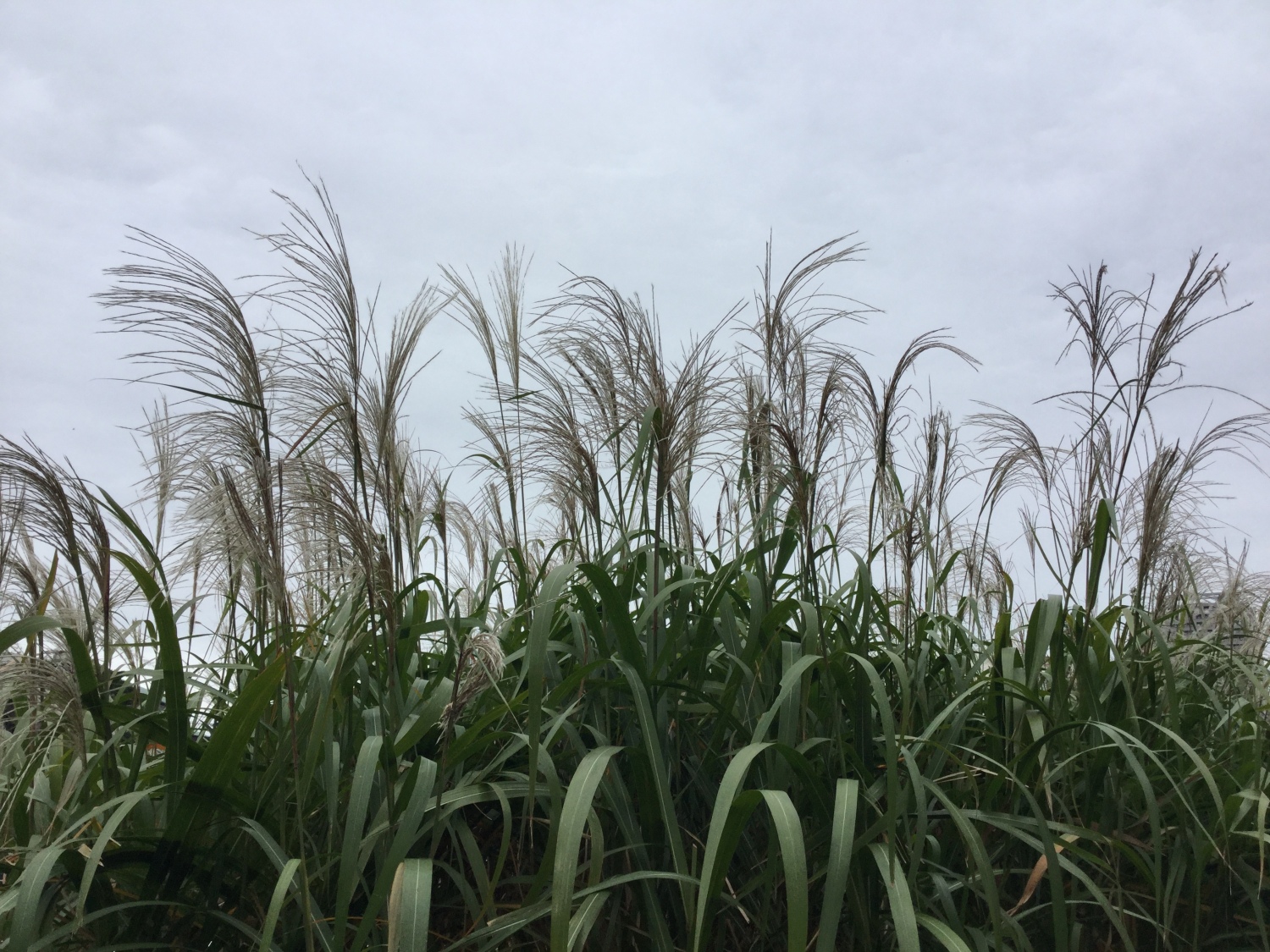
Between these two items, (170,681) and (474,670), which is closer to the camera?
(474,670)

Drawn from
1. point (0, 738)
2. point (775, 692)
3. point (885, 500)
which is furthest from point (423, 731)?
point (885, 500)

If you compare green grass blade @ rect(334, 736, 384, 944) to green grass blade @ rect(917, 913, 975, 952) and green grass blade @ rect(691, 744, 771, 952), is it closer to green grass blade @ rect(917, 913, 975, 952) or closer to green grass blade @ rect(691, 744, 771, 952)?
green grass blade @ rect(691, 744, 771, 952)

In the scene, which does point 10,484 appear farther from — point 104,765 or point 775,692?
point 775,692

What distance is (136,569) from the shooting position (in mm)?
2000

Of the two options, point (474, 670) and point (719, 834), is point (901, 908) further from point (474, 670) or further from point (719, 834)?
point (474, 670)

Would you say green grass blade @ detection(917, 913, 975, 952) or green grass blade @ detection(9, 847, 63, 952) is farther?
green grass blade @ detection(917, 913, 975, 952)

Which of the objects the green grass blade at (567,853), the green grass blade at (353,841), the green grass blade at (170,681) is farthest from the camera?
the green grass blade at (170,681)

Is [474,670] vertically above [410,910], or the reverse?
[474,670]

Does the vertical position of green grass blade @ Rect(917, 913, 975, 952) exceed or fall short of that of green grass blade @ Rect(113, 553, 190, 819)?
it falls short

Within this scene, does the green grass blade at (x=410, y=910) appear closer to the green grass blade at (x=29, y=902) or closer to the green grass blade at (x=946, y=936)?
the green grass blade at (x=29, y=902)

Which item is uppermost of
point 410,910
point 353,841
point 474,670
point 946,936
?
point 474,670

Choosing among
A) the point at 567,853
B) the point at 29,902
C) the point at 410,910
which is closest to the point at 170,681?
the point at 29,902

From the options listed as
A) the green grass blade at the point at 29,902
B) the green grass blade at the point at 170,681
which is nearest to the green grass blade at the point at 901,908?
the green grass blade at the point at 170,681

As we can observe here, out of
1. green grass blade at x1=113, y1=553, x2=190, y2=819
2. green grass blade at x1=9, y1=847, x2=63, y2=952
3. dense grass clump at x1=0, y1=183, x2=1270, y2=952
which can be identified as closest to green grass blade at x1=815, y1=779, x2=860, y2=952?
dense grass clump at x1=0, y1=183, x2=1270, y2=952
